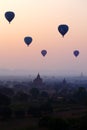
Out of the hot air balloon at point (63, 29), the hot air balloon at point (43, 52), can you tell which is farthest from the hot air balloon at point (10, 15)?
the hot air balloon at point (43, 52)

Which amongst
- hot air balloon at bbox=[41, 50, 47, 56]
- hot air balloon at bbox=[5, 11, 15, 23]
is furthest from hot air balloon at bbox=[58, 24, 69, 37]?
hot air balloon at bbox=[41, 50, 47, 56]

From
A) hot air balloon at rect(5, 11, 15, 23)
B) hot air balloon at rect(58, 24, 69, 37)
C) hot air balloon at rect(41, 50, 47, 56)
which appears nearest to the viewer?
hot air balloon at rect(5, 11, 15, 23)

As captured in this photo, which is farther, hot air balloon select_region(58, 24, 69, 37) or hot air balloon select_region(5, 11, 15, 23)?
hot air balloon select_region(58, 24, 69, 37)

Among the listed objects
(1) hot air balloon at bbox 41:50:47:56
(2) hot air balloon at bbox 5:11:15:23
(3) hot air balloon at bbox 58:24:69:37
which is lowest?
(3) hot air balloon at bbox 58:24:69:37

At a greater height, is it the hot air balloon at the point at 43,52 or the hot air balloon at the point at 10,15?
the hot air balloon at the point at 10,15

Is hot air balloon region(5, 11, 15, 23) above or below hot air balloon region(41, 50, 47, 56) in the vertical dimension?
above

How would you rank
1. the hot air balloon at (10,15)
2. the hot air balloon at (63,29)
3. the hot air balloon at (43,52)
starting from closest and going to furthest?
the hot air balloon at (10,15) < the hot air balloon at (63,29) < the hot air balloon at (43,52)

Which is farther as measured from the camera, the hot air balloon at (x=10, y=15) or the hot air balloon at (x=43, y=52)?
the hot air balloon at (x=43, y=52)

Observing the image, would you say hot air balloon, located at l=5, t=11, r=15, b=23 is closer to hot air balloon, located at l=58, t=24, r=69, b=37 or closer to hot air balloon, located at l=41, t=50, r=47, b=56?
hot air balloon, located at l=58, t=24, r=69, b=37

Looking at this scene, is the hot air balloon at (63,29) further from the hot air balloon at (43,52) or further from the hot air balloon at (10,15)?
the hot air balloon at (43,52)

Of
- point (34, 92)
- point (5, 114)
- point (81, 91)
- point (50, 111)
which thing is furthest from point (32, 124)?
point (34, 92)

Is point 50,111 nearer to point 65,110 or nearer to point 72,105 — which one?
point 65,110
